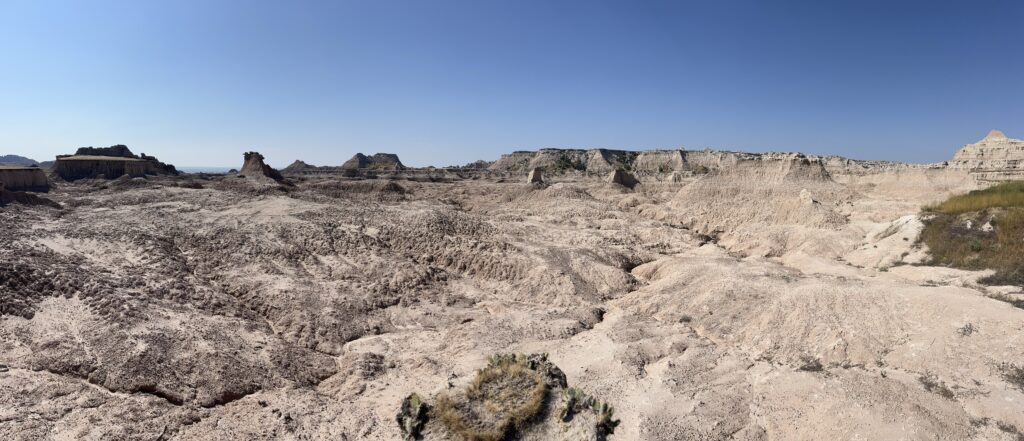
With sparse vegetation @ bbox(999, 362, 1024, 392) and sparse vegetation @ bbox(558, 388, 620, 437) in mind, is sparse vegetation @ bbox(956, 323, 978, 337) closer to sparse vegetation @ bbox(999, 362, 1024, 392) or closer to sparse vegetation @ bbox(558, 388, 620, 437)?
sparse vegetation @ bbox(999, 362, 1024, 392)

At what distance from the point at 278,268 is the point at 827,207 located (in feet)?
106

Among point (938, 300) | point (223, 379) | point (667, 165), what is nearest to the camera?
point (223, 379)

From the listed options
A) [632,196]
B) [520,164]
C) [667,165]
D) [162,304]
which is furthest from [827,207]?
[520,164]

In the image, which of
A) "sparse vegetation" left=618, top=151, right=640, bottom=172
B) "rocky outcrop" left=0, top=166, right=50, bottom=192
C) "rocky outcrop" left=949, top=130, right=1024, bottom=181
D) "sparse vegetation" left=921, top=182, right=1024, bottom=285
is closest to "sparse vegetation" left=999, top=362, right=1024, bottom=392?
"sparse vegetation" left=921, top=182, right=1024, bottom=285

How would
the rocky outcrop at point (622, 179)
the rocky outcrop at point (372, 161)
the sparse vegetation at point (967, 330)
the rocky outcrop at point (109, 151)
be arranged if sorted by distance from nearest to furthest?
the sparse vegetation at point (967, 330), the rocky outcrop at point (622, 179), the rocky outcrop at point (109, 151), the rocky outcrop at point (372, 161)

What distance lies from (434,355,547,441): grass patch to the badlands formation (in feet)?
0.15

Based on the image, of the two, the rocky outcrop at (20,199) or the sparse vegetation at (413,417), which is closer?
the sparse vegetation at (413,417)

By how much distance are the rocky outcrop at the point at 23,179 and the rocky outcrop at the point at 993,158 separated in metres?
71.5

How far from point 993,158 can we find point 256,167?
67.8 m

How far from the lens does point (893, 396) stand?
30.6 feet

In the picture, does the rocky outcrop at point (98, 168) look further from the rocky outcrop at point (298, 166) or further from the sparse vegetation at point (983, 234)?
the sparse vegetation at point (983, 234)

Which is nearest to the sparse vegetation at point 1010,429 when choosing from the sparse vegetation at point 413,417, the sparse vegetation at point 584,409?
the sparse vegetation at point 584,409

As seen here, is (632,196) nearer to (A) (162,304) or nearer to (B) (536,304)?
(B) (536,304)

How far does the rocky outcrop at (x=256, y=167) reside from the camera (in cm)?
5016
